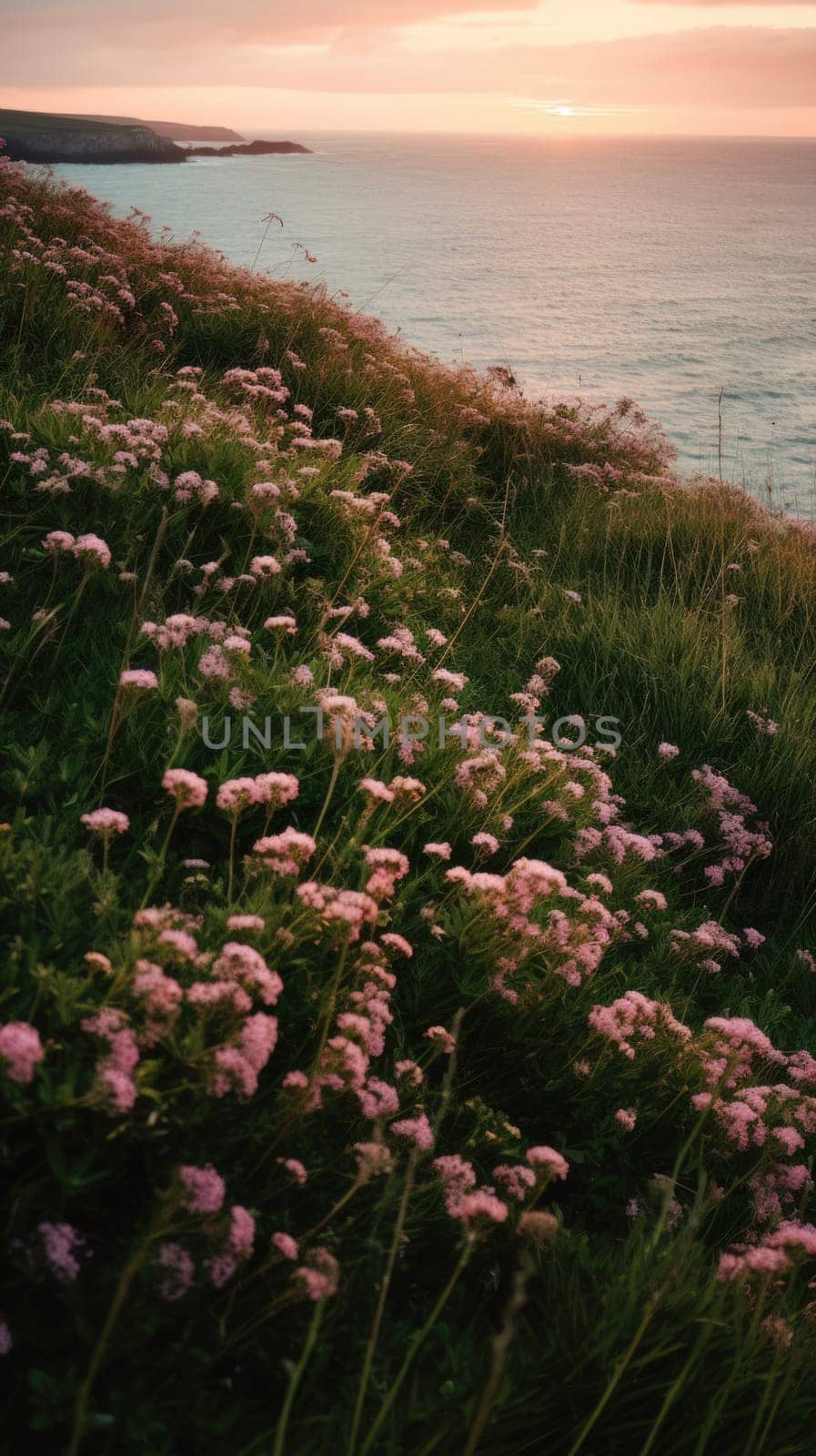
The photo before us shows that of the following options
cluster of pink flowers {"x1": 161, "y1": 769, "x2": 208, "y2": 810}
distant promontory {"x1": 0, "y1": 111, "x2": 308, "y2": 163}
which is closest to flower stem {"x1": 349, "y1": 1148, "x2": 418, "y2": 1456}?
cluster of pink flowers {"x1": 161, "y1": 769, "x2": 208, "y2": 810}

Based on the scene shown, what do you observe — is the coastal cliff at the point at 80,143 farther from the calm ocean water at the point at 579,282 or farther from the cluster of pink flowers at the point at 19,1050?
the cluster of pink flowers at the point at 19,1050

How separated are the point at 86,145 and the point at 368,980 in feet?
316

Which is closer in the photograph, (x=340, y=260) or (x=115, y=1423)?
(x=115, y=1423)

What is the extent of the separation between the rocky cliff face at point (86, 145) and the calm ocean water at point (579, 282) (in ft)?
28.2

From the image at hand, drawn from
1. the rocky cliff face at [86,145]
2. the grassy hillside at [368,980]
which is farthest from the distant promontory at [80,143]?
the grassy hillside at [368,980]

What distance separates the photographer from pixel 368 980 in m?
2.46

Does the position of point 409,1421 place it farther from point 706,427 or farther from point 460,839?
point 706,427

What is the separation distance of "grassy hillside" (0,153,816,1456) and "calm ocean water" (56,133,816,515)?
19.9ft

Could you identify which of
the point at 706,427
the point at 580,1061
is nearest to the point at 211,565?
the point at 580,1061

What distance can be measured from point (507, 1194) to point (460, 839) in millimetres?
1391

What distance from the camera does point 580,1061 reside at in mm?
2732

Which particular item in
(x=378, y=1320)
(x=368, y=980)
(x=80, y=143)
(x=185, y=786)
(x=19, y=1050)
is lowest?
(x=368, y=980)

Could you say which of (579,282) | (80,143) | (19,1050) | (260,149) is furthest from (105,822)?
(260,149)

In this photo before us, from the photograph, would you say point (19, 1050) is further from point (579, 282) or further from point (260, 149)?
point (260, 149)
